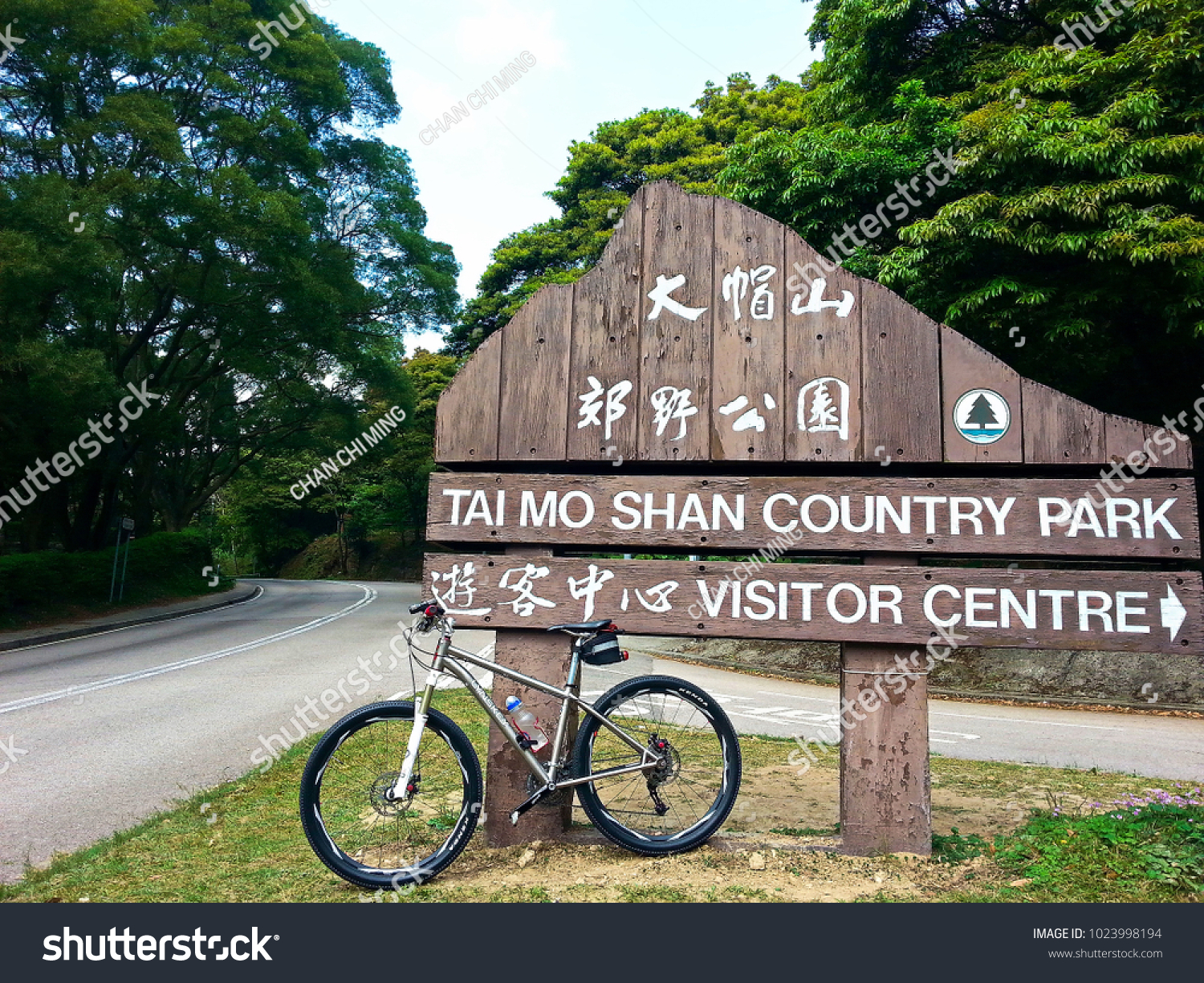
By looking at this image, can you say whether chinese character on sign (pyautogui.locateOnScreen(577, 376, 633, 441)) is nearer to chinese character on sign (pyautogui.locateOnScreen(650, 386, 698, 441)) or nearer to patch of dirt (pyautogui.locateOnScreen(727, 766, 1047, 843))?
chinese character on sign (pyautogui.locateOnScreen(650, 386, 698, 441))

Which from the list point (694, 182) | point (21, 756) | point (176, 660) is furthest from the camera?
point (694, 182)

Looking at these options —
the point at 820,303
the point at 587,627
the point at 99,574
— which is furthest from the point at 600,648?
the point at 99,574

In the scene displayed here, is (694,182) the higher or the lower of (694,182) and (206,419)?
the higher

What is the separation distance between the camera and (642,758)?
363cm

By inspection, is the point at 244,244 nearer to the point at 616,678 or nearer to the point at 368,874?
the point at 616,678

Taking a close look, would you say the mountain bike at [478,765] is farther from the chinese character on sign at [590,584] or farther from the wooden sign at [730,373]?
the wooden sign at [730,373]

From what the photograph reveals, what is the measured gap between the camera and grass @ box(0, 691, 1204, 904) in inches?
122

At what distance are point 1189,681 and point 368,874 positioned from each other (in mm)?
12533

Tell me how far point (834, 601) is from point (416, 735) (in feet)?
6.21

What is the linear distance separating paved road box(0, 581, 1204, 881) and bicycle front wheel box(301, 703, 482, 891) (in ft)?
5.79

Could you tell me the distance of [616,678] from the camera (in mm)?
11766

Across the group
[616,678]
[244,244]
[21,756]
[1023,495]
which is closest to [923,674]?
[1023,495]

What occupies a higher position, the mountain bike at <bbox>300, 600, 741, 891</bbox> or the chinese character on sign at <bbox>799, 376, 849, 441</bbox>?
the chinese character on sign at <bbox>799, 376, 849, 441</bbox>

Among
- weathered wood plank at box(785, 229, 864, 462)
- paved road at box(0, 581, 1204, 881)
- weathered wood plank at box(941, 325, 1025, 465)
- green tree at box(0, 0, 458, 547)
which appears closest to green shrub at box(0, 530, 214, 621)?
green tree at box(0, 0, 458, 547)
